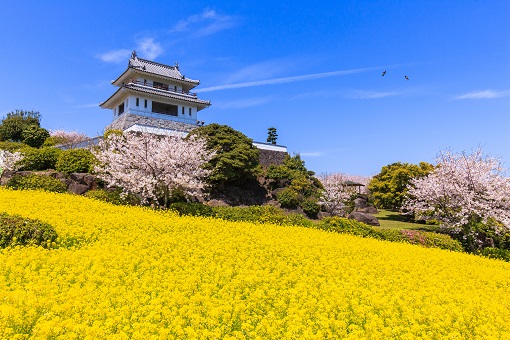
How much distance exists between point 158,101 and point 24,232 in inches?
1264

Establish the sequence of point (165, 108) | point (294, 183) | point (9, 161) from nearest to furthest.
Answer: point (9, 161) → point (294, 183) → point (165, 108)

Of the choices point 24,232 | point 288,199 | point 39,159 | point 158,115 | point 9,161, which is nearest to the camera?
point 24,232

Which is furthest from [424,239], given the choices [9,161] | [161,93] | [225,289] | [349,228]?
[161,93]

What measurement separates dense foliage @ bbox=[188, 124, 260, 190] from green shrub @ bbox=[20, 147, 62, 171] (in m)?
10.0

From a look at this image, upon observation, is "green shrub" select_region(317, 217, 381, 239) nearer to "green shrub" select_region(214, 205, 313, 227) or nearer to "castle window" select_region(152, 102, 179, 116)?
"green shrub" select_region(214, 205, 313, 227)

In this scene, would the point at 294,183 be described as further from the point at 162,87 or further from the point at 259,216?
the point at 162,87

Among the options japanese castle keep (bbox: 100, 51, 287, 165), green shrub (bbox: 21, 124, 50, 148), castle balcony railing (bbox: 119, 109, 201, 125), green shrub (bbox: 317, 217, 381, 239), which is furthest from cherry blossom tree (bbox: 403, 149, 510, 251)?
green shrub (bbox: 21, 124, 50, 148)

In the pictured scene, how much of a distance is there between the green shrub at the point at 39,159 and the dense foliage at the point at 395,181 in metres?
29.3

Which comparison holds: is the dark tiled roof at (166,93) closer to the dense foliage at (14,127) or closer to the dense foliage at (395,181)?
the dense foliage at (14,127)

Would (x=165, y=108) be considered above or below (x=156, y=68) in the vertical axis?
below

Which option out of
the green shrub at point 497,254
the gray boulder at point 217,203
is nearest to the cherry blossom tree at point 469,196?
the green shrub at point 497,254

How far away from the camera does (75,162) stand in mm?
24656

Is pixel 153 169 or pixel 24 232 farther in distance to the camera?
pixel 153 169

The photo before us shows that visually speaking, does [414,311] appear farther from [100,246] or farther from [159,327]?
[100,246]
